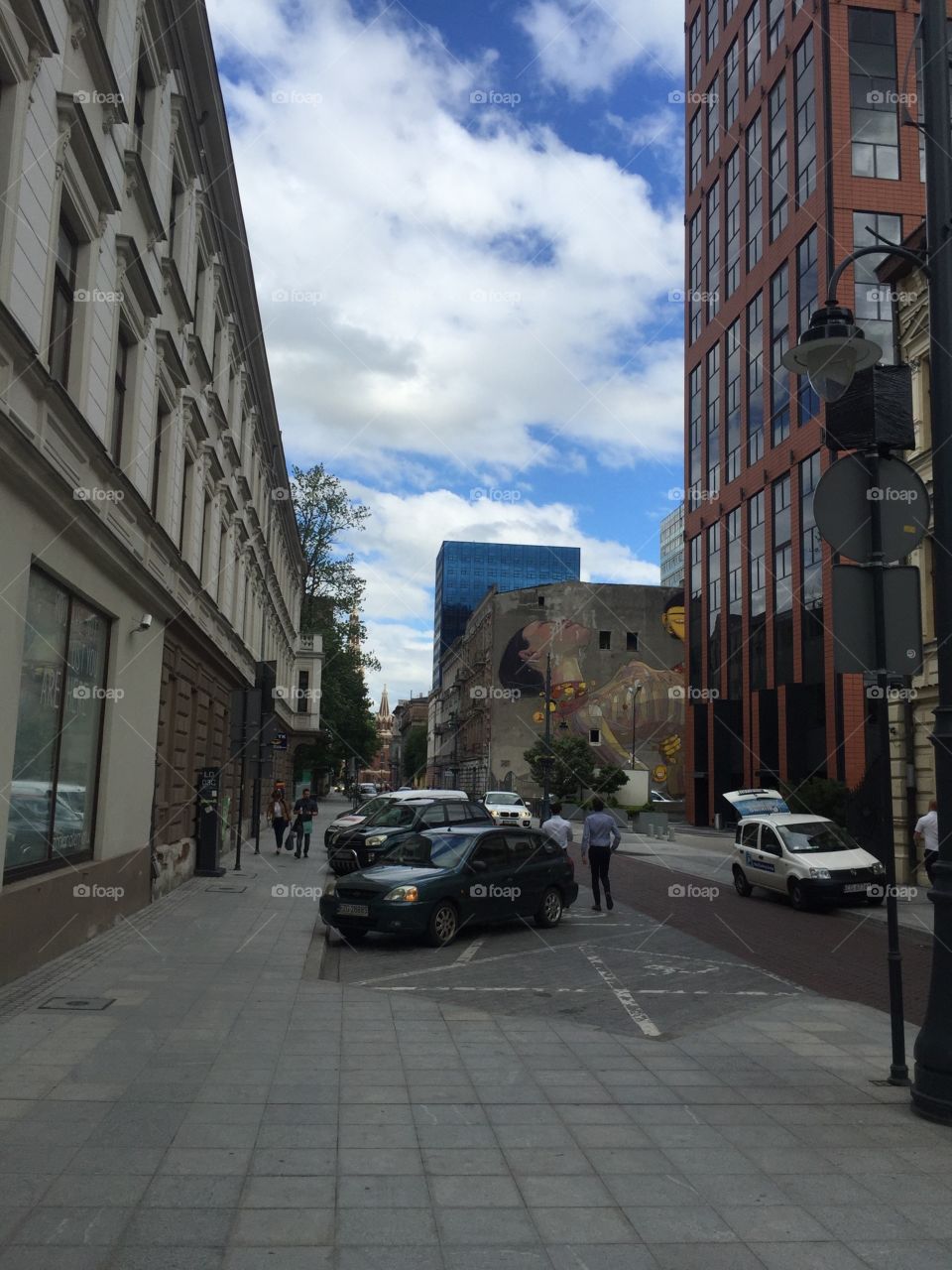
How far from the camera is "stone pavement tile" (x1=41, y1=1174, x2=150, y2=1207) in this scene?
4.54 meters

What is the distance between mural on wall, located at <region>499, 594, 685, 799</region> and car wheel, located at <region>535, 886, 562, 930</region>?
171 feet

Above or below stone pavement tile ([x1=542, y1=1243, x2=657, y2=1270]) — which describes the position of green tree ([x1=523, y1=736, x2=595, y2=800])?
Answer: above

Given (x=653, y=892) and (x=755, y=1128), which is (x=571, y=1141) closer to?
(x=755, y=1128)

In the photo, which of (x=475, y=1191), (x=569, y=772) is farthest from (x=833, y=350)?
(x=569, y=772)

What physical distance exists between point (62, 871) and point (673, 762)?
61341 mm

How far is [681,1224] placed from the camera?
451cm

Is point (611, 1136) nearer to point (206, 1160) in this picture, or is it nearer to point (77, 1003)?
point (206, 1160)

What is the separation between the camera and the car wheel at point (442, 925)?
12883 millimetres

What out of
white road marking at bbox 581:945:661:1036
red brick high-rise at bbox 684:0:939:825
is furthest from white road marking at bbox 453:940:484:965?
red brick high-rise at bbox 684:0:939:825

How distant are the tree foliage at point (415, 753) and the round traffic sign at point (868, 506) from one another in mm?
132505

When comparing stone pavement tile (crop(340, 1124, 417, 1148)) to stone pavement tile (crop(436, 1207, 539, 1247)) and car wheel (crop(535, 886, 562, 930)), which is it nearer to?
stone pavement tile (crop(436, 1207, 539, 1247))

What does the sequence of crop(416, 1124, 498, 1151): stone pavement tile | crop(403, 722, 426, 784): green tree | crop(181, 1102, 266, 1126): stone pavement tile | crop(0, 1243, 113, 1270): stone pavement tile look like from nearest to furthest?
crop(0, 1243, 113, 1270): stone pavement tile, crop(416, 1124, 498, 1151): stone pavement tile, crop(181, 1102, 266, 1126): stone pavement tile, crop(403, 722, 426, 784): green tree

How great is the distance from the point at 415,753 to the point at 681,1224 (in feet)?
478

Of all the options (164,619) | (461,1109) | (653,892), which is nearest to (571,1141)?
(461,1109)
